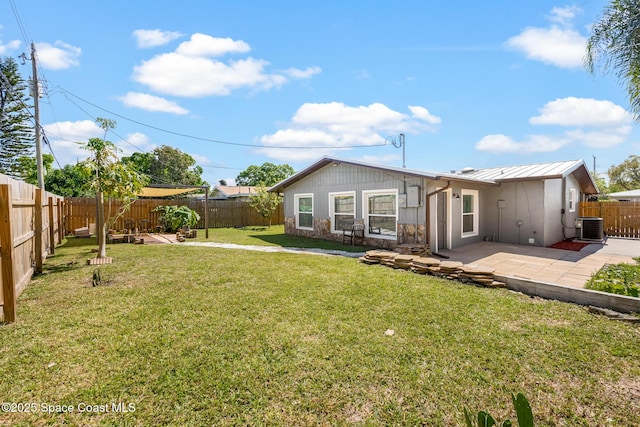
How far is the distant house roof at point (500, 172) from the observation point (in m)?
8.70

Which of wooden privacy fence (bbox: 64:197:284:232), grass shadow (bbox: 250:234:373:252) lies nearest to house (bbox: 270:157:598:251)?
grass shadow (bbox: 250:234:373:252)

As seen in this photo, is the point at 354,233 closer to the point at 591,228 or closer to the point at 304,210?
the point at 304,210

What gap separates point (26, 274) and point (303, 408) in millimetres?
5971

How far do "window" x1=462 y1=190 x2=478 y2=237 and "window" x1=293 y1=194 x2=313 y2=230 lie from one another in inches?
230

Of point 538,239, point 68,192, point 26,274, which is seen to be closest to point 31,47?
point 26,274

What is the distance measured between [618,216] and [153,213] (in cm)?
2124

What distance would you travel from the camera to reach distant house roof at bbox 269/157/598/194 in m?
8.70

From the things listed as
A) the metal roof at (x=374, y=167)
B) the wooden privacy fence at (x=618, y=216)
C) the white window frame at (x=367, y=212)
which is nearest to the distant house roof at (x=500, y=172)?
the metal roof at (x=374, y=167)

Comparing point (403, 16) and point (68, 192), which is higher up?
point (403, 16)

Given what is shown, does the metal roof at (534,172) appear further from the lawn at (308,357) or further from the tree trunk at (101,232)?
the tree trunk at (101,232)

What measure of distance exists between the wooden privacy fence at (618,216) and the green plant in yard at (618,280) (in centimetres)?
795

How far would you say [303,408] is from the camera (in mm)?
2287

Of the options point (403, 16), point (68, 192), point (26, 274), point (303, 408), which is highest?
point (403, 16)

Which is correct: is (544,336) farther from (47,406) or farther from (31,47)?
(31,47)
